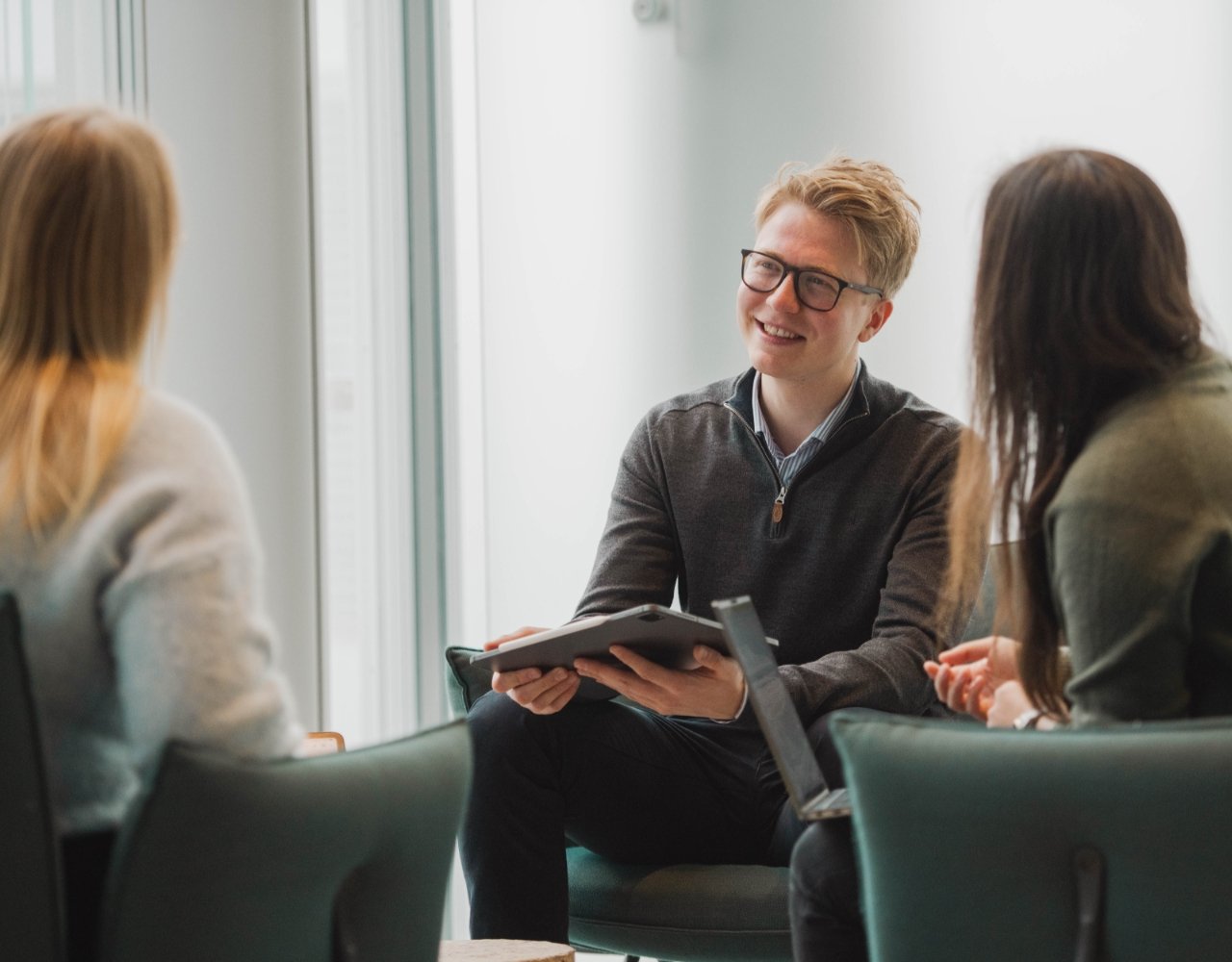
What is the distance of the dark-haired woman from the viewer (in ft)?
3.88

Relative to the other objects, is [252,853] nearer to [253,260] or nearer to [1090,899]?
[1090,899]

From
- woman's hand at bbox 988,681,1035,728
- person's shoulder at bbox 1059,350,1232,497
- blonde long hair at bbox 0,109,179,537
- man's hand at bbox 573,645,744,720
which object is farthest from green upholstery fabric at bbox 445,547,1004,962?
blonde long hair at bbox 0,109,179,537

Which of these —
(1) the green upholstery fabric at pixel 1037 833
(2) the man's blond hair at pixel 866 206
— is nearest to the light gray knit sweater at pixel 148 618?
(1) the green upholstery fabric at pixel 1037 833

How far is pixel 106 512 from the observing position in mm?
1033

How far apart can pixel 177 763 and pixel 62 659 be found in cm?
13

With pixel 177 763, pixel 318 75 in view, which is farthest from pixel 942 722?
pixel 318 75

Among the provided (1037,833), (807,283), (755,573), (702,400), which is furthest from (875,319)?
(1037,833)

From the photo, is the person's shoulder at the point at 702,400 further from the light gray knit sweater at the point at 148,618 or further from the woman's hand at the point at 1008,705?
the light gray knit sweater at the point at 148,618

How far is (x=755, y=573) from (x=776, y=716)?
613mm

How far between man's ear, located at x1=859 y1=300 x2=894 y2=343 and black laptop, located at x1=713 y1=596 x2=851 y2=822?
890 mm

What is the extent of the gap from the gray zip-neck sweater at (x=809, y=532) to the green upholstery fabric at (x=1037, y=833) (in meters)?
0.82

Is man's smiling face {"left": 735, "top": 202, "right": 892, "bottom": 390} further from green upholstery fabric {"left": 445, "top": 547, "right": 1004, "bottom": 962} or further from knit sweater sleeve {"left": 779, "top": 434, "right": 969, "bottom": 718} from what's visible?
green upholstery fabric {"left": 445, "top": 547, "right": 1004, "bottom": 962}

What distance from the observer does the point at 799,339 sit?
2.20 meters

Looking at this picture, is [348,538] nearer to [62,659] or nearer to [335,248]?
[335,248]
